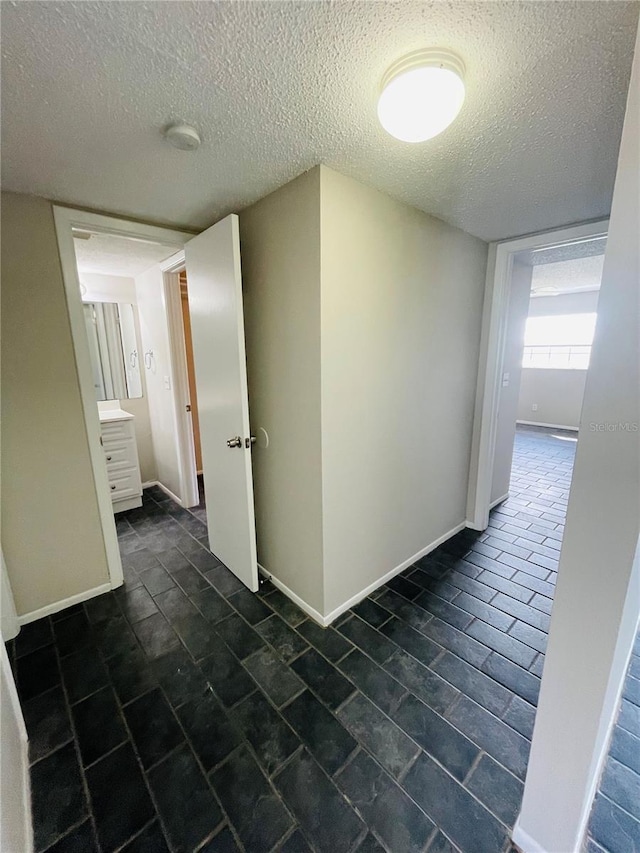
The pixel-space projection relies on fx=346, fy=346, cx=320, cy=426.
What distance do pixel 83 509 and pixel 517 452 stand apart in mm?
5151

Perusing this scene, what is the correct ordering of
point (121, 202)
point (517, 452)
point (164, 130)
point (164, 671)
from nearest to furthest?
point (164, 130), point (164, 671), point (121, 202), point (517, 452)

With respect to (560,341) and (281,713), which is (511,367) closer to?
(281,713)

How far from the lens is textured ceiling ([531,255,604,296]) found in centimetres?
352

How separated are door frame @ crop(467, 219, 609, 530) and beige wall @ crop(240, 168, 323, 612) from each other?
162 cm

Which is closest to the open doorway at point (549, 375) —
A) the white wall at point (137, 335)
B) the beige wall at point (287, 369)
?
the beige wall at point (287, 369)

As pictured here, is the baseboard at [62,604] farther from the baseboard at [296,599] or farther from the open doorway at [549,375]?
the open doorway at [549,375]

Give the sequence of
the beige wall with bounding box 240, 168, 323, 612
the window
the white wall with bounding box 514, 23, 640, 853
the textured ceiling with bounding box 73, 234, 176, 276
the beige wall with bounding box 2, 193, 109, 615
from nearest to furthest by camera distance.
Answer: the white wall with bounding box 514, 23, 640, 853
the beige wall with bounding box 240, 168, 323, 612
the beige wall with bounding box 2, 193, 109, 615
the textured ceiling with bounding box 73, 234, 176, 276
the window

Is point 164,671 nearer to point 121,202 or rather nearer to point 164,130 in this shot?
point 164,130

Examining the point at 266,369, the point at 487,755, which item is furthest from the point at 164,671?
the point at 266,369

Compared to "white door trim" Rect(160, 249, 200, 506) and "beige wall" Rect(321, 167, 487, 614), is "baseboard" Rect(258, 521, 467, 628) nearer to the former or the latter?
"beige wall" Rect(321, 167, 487, 614)

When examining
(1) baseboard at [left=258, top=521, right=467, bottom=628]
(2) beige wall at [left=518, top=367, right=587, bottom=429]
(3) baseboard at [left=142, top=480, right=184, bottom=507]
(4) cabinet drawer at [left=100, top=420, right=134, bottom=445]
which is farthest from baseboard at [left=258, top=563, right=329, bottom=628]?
(2) beige wall at [left=518, top=367, right=587, bottom=429]

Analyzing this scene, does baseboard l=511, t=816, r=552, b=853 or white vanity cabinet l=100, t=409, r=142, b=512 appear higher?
white vanity cabinet l=100, t=409, r=142, b=512

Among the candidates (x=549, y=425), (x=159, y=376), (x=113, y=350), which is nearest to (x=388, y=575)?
(x=159, y=376)

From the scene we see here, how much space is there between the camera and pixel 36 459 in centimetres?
188
